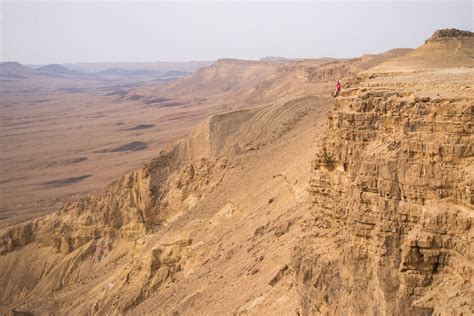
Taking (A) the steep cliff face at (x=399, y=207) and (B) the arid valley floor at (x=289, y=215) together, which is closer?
(A) the steep cliff face at (x=399, y=207)

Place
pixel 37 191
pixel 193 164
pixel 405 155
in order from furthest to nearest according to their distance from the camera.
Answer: pixel 37 191, pixel 193 164, pixel 405 155

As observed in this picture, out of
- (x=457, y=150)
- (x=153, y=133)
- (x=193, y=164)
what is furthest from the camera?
(x=153, y=133)

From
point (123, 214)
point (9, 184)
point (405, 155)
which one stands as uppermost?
point (405, 155)

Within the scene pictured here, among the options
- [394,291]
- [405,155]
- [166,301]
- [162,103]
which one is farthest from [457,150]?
[162,103]

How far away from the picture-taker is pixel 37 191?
181ft

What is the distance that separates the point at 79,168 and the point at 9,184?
8381 mm

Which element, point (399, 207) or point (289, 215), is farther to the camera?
point (289, 215)

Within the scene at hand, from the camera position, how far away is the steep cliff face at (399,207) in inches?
368

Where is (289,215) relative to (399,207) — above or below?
below

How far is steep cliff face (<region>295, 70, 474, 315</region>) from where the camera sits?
9336 millimetres

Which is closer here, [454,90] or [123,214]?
[454,90]

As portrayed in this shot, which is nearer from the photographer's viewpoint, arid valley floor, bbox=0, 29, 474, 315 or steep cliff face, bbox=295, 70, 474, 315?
steep cliff face, bbox=295, 70, 474, 315

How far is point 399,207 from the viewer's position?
10.0 meters

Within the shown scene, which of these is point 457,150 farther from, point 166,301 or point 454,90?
point 166,301
